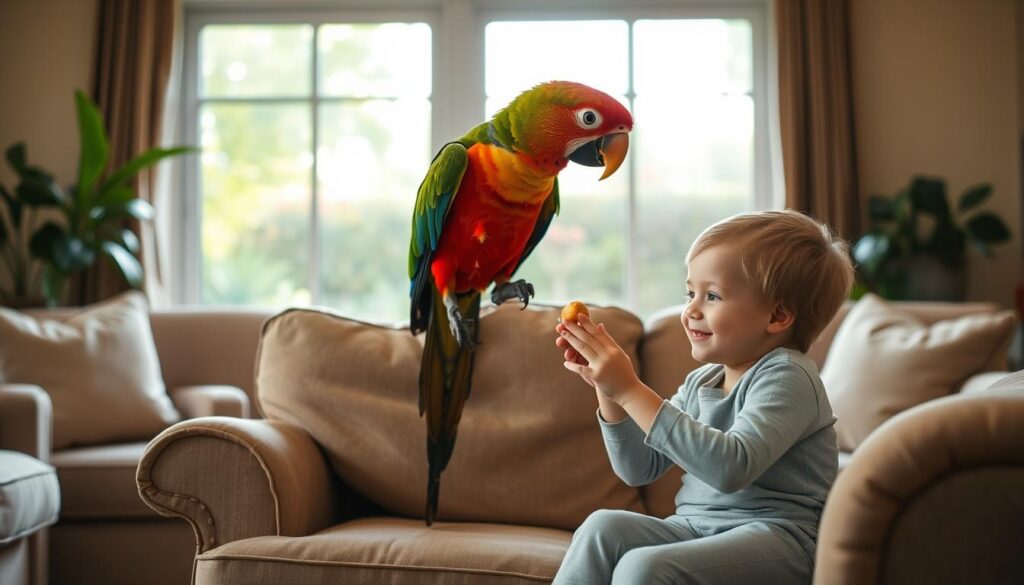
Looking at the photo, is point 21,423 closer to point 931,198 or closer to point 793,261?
point 793,261

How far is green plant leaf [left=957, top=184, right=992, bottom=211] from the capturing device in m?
3.82

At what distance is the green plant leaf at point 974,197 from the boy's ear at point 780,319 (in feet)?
9.72

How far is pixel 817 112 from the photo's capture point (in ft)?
13.2

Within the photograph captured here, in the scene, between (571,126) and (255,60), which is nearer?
(571,126)

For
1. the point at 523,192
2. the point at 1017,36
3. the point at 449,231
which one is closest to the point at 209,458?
the point at 449,231

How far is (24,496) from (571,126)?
164 centimetres

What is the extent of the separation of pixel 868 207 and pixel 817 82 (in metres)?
0.58

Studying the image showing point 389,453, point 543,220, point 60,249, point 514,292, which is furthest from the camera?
point 60,249

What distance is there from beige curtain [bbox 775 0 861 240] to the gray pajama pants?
299 centimetres

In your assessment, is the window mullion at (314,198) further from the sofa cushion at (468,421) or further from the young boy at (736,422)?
the young boy at (736,422)

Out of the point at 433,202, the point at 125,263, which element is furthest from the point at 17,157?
the point at 433,202

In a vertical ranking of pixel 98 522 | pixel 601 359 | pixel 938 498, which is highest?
pixel 601 359

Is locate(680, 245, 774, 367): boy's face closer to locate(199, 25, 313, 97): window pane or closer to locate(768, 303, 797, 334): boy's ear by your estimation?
locate(768, 303, 797, 334): boy's ear

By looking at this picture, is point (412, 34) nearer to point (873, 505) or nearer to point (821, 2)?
point (821, 2)
